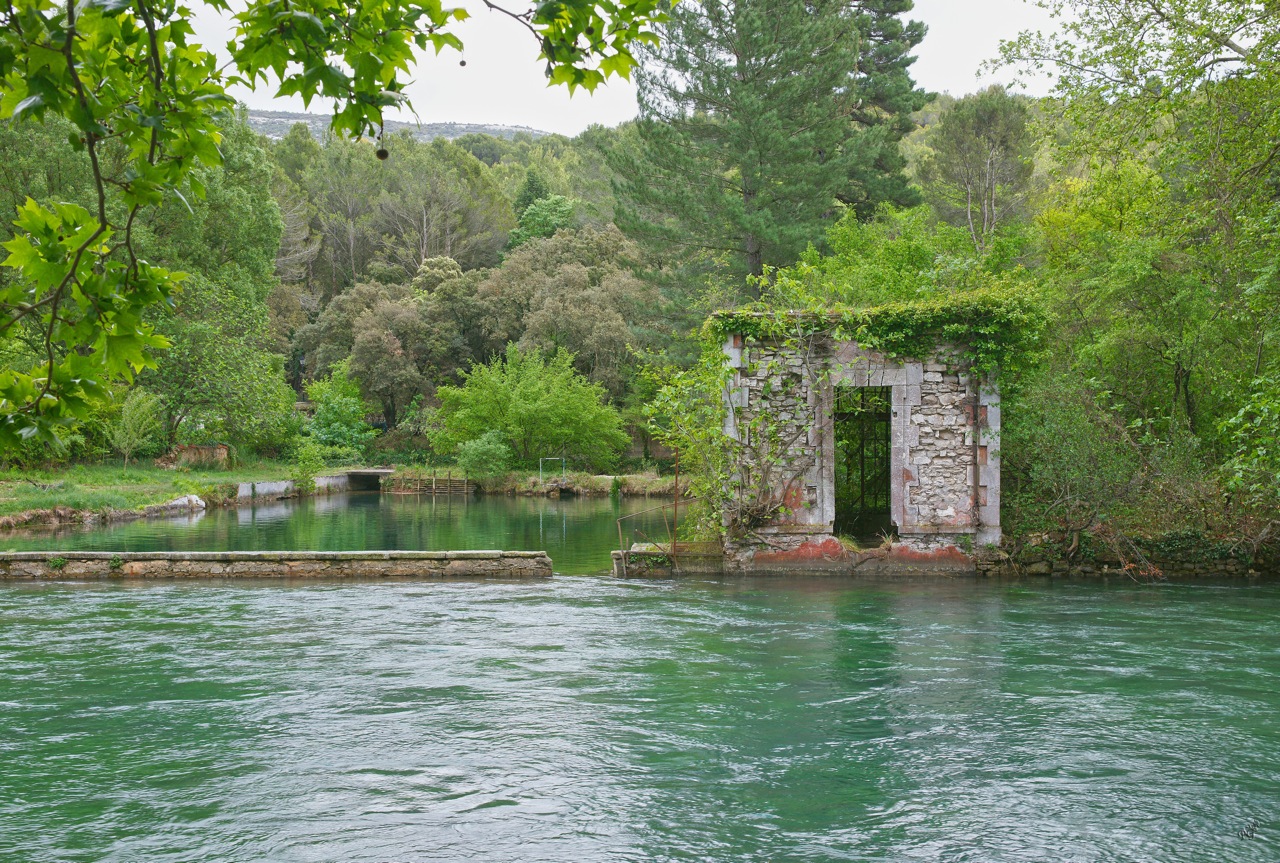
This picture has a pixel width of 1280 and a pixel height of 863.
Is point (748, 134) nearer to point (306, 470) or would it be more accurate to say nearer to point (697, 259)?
point (697, 259)

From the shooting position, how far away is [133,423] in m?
30.9

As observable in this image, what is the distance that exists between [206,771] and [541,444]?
33.4 metres

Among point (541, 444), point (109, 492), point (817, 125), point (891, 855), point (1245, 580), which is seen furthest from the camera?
point (541, 444)

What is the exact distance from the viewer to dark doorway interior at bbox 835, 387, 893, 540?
61.2ft

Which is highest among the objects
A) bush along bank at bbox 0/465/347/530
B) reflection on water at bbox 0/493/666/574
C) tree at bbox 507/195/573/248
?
tree at bbox 507/195/573/248

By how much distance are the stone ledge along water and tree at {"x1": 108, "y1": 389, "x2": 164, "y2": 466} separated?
647 inches

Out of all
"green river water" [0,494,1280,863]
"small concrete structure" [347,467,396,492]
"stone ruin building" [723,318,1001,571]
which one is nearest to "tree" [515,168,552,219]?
"small concrete structure" [347,467,396,492]

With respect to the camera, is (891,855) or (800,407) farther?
(800,407)

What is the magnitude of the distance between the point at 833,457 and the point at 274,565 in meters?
8.80

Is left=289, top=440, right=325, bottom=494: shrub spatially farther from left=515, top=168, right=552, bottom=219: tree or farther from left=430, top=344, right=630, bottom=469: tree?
left=515, top=168, right=552, bottom=219: tree

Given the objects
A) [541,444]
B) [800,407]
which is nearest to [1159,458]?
[800,407]

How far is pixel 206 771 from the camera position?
6.97 m

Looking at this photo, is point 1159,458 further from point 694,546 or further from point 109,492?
point 109,492

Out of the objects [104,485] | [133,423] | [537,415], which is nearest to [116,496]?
[104,485]
